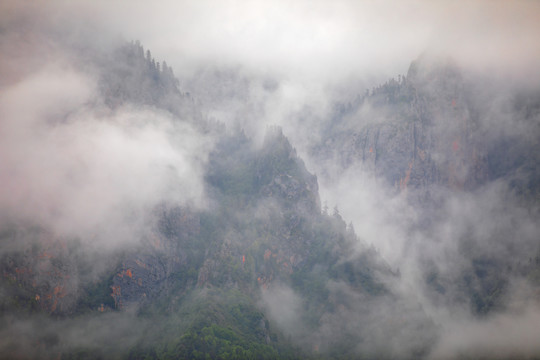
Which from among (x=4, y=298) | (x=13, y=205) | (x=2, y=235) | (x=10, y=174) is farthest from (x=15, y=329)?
(x=10, y=174)

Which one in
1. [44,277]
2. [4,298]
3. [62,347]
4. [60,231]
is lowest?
[62,347]

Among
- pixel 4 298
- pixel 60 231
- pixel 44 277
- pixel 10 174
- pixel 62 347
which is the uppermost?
pixel 10 174

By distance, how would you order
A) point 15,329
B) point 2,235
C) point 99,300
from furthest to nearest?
point 99,300
point 2,235
point 15,329

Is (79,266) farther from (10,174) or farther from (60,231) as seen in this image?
(10,174)

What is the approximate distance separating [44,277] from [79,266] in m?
15.4

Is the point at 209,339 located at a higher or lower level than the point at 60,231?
lower

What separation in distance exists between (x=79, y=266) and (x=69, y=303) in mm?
15437

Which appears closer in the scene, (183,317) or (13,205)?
(13,205)

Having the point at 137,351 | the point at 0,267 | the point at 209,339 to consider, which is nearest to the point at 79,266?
the point at 0,267

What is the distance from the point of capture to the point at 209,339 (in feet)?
606

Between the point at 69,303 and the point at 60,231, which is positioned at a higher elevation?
the point at 60,231

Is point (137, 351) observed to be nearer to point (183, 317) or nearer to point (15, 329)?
point (183, 317)

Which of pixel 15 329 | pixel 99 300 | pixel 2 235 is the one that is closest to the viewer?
pixel 15 329

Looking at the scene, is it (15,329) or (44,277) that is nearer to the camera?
(15,329)
